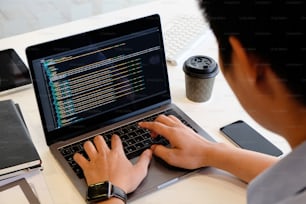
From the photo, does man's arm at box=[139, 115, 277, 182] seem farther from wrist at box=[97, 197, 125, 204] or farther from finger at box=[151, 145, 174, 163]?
wrist at box=[97, 197, 125, 204]

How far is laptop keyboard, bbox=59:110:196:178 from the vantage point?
1013 millimetres

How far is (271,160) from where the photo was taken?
98 cm

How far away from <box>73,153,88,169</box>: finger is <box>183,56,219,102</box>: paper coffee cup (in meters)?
0.35

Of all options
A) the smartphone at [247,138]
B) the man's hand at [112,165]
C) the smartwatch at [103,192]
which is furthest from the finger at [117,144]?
the smartphone at [247,138]

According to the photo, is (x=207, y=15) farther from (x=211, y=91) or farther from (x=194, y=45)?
(x=194, y=45)

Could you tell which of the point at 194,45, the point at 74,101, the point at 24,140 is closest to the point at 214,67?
the point at 194,45

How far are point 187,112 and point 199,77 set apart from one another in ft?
0.31

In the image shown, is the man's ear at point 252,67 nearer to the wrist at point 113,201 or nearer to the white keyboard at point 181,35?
the wrist at point 113,201

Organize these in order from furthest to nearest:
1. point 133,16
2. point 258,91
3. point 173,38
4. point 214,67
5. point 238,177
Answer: point 133,16 < point 173,38 < point 214,67 < point 238,177 < point 258,91

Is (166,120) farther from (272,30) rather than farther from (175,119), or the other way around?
(272,30)

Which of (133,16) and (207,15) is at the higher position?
(207,15)

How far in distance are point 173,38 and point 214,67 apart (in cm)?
28

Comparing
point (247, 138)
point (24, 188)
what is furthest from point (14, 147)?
point (247, 138)

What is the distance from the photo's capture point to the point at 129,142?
1039mm
